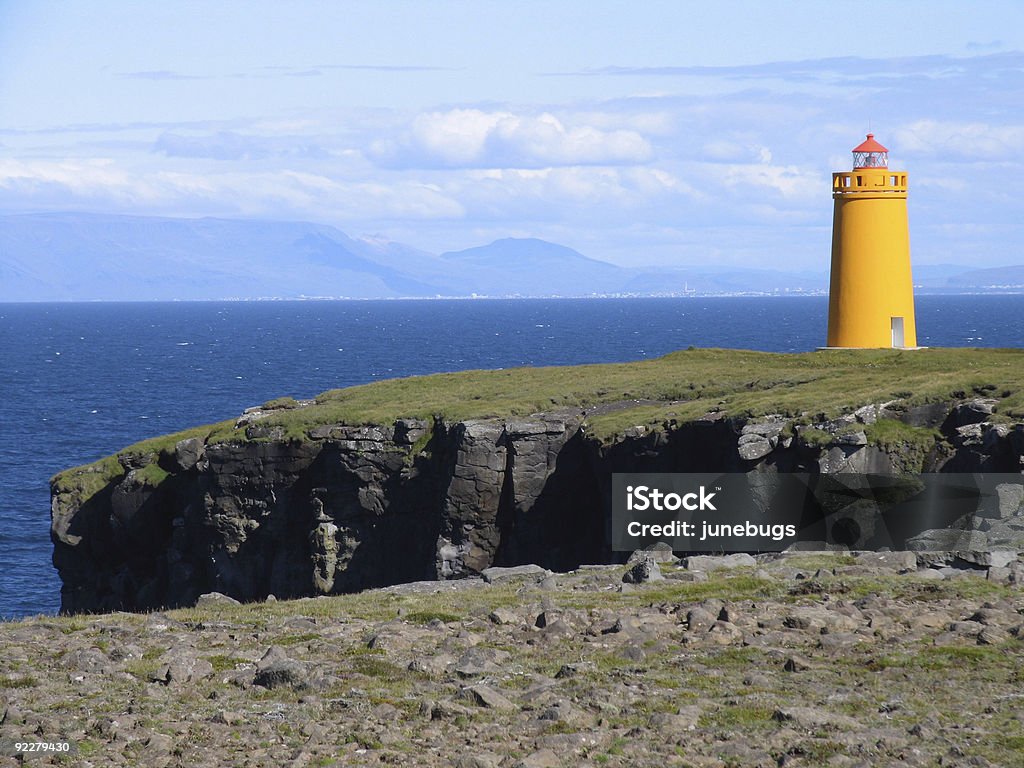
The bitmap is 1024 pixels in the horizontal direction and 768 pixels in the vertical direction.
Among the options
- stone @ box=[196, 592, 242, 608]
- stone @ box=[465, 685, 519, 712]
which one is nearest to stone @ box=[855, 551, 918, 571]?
stone @ box=[465, 685, 519, 712]

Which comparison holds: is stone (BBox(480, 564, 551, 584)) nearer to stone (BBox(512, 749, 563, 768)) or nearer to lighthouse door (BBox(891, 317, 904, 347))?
stone (BBox(512, 749, 563, 768))

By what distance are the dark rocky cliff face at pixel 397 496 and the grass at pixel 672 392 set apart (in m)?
0.62

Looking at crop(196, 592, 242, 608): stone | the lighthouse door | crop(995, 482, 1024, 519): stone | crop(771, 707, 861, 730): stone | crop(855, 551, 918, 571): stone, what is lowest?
crop(196, 592, 242, 608): stone

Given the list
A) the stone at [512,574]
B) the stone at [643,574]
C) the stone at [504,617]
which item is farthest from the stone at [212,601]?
the stone at [643,574]

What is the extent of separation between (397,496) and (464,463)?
347 centimetres

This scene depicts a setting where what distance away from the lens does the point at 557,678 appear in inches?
743

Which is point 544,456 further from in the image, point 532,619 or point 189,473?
point 532,619

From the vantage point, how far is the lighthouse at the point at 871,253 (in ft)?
190

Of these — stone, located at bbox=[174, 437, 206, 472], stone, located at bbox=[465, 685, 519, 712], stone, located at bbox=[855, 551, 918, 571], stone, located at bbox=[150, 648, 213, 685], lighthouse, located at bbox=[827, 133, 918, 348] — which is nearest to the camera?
stone, located at bbox=[465, 685, 519, 712]

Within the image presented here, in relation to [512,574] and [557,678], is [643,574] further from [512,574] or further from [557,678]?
[557,678]

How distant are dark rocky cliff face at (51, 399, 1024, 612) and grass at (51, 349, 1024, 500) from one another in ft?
2.03

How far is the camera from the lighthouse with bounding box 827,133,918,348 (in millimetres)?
57781

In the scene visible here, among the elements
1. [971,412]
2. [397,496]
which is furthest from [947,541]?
[397,496]

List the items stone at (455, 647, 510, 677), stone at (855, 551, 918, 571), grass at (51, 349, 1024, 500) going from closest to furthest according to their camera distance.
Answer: stone at (455, 647, 510, 677)
stone at (855, 551, 918, 571)
grass at (51, 349, 1024, 500)
